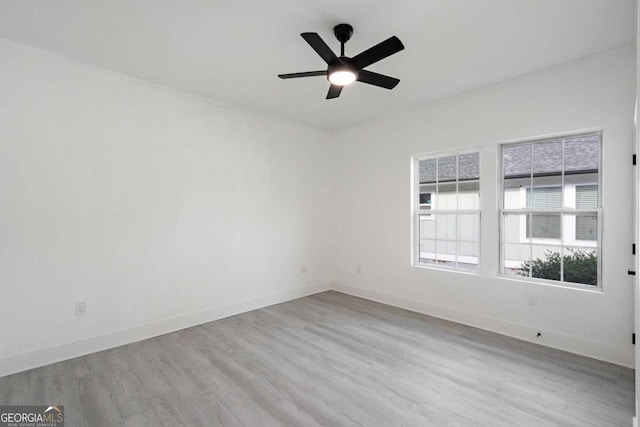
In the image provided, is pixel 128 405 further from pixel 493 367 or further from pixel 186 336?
pixel 493 367

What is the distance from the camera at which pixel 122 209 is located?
328cm

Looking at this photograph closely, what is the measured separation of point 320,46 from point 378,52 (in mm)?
449

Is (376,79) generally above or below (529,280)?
above

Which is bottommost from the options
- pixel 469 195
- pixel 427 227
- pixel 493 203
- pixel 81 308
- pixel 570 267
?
pixel 81 308

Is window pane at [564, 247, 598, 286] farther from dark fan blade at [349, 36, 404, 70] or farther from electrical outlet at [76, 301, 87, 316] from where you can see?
electrical outlet at [76, 301, 87, 316]

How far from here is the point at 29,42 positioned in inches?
106

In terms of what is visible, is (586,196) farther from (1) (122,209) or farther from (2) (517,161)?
(1) (122,209)

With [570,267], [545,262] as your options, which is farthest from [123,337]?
[570,267]

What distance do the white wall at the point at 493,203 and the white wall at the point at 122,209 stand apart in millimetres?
1248

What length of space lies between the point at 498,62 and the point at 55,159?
4.40 metres

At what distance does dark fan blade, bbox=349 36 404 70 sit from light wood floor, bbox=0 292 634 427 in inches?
102

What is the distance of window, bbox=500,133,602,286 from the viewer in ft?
10.1

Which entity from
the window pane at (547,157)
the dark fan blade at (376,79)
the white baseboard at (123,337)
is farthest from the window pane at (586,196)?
the white baseboard at (123,337)

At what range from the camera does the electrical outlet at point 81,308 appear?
3000 mm
